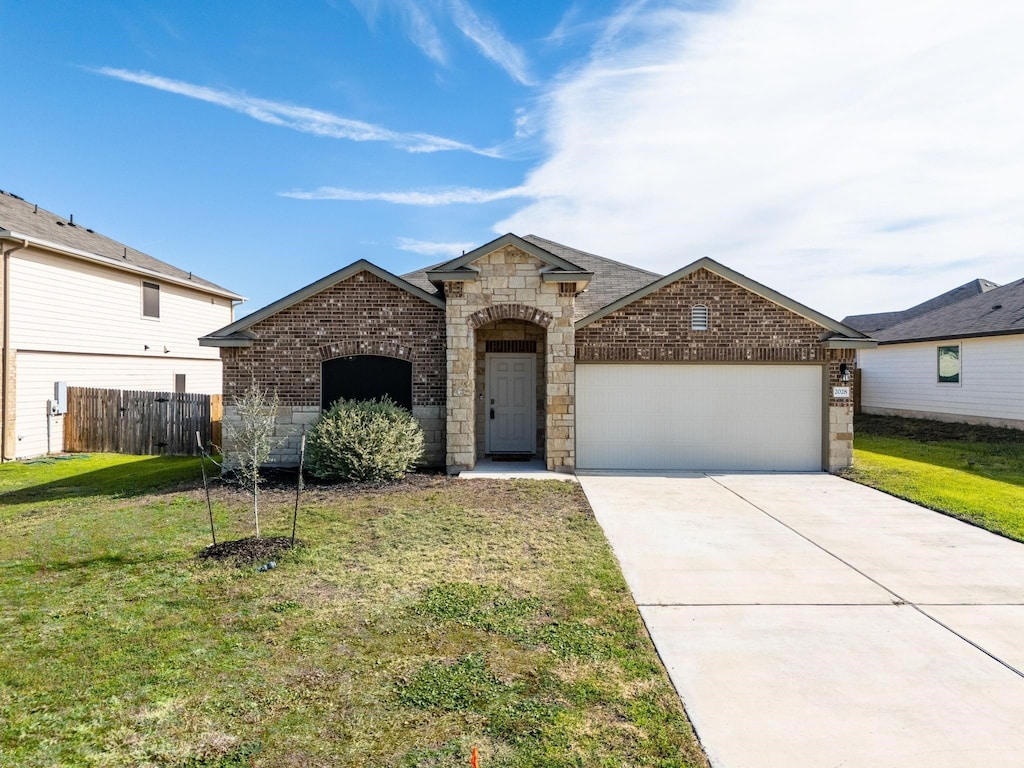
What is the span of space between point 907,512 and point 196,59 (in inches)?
612

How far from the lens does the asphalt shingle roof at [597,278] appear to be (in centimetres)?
1272

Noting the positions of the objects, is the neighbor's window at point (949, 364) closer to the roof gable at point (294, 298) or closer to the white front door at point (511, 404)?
the white front door at point (511, 404)

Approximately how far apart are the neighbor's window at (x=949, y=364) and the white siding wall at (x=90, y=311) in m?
25.4

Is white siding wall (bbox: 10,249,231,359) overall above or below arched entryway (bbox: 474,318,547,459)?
above

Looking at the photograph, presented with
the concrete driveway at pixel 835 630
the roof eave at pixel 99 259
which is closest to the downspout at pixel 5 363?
the roof eave at pixel 99 259

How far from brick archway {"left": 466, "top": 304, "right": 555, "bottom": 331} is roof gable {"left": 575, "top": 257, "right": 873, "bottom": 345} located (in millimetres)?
782

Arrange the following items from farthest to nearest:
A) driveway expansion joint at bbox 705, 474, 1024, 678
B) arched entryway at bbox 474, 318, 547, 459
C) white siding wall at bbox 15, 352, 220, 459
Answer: white siding wall at bbox 15, 352, 220, 459 < arched entryway at bbox 474, 318, 547, 459 < driveway expansion joint at bbox 705, 474, 1024, 678

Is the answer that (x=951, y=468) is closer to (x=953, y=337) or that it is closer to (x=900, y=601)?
(x=900, y=601)

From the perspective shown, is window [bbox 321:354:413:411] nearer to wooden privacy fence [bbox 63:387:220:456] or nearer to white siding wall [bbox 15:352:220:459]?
wooden privacy fence [bbox 63:387:220:456]

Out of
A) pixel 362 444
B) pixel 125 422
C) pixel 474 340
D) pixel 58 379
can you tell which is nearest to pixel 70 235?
pixel 58 379

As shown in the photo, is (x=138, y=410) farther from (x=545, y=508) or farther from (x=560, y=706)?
(x=560, y=706)

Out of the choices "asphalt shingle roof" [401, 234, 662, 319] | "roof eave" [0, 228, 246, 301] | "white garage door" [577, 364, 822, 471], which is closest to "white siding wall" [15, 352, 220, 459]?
"roof eave" [0, 228, 246, 301]

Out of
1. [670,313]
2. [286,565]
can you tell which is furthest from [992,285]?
[286,565]

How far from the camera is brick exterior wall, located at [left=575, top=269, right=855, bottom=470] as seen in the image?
448 inches
